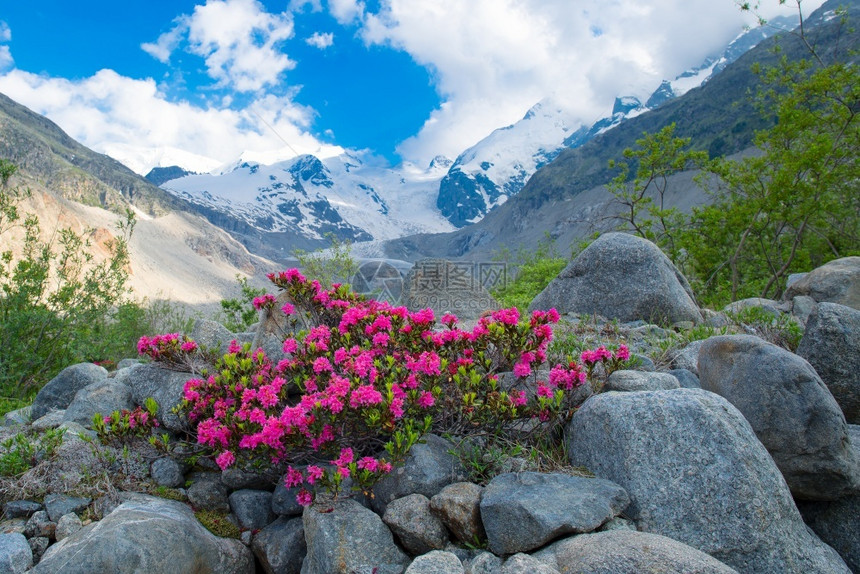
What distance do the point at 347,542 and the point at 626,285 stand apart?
7.61 meters

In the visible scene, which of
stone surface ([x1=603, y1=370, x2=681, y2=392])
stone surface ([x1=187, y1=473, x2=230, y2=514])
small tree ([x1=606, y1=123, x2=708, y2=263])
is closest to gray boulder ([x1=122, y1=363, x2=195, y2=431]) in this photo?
stone surface ([x1=187, y1=473, x2=230, y2=514])

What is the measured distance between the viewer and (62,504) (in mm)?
4410

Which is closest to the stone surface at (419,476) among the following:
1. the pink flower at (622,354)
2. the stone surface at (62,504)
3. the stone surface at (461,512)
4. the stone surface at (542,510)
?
the stone surface at (461,512)

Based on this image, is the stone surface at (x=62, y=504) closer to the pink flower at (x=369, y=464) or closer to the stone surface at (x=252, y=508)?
the stone surface at (x=252, y=508)

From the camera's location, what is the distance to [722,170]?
52.4 ft

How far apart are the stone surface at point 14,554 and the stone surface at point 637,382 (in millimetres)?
5369

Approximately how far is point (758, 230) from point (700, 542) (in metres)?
15.8

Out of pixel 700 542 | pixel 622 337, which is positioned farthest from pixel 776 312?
pixel 700 542

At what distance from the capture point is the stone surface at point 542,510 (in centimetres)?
354

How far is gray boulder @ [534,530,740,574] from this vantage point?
2816 millimetres

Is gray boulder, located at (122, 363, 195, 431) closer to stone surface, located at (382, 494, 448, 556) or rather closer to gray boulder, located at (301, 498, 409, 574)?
gray boulder, located at (301, 498, 409, 574)

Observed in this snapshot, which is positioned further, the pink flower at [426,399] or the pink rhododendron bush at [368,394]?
the pink flower at [426,399]

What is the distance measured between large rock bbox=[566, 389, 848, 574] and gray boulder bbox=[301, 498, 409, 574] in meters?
1.88

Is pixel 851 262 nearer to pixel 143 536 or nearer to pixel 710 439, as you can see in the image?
pixel 710 439
